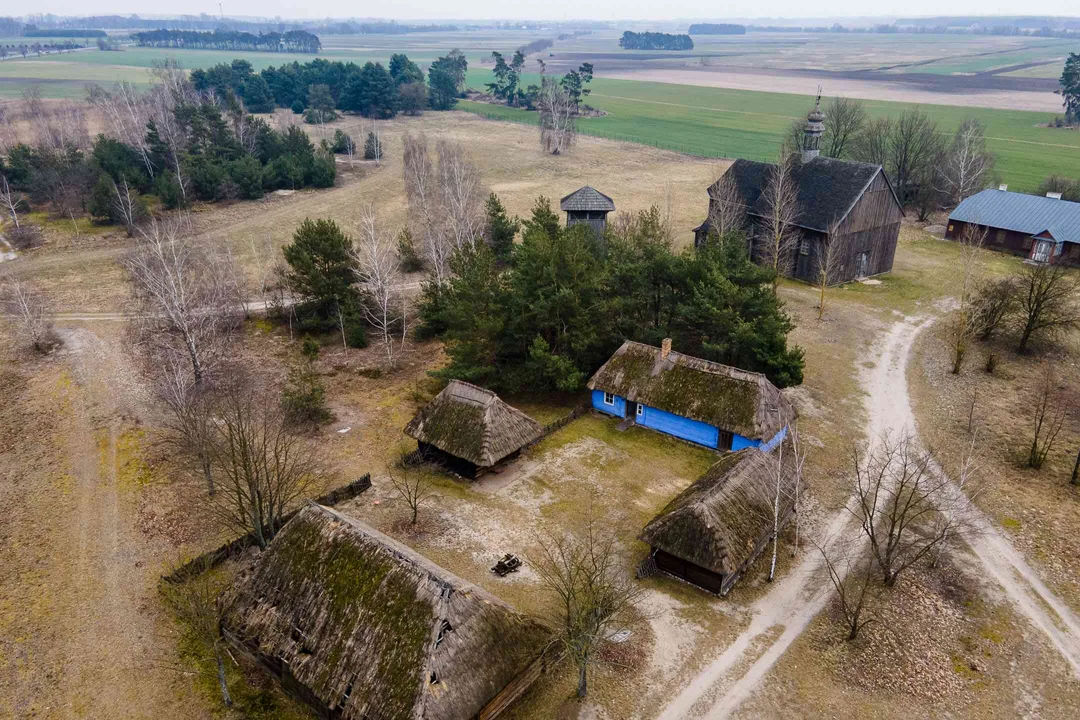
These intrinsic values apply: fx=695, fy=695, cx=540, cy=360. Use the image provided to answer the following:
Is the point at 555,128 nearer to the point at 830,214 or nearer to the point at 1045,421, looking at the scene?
the point at 830,214

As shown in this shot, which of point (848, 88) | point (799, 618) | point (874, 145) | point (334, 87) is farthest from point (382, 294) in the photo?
point (848, 88)

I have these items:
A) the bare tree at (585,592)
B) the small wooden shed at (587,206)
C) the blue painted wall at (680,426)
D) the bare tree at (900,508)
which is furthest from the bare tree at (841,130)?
the bare tree at (585,592)

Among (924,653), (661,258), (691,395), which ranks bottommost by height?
(924,653)

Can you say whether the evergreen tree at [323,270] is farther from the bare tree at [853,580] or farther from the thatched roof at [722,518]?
the bare tree at [853,580]

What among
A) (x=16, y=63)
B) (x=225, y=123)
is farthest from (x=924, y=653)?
(x=16, y=63)

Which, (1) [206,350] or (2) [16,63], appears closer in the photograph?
(1) [206,350]

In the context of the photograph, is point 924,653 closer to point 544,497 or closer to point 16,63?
point 544,497
